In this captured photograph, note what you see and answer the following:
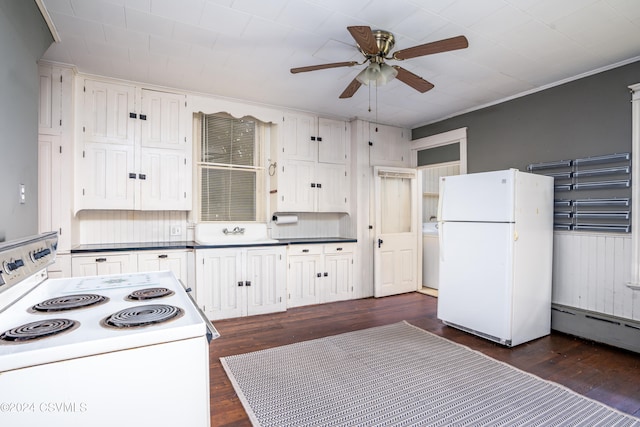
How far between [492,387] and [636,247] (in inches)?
74.0

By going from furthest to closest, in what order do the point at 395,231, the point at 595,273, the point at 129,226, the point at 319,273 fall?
the point at 395,231
the point at 319,273
the point at 129,226
the point at 595,273

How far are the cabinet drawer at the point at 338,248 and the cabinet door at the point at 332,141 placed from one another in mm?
1181

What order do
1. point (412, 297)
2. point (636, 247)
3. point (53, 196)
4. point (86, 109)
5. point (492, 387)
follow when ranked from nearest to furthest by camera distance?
point (492, 387) → point (636, 247) → point (53, 196) → point (86, 109) → point (412, 297)

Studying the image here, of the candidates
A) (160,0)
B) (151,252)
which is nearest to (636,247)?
(160,0)

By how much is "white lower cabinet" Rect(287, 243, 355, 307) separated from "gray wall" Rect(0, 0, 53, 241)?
8.78 feet

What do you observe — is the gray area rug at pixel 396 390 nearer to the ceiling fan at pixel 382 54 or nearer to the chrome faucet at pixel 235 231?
the chrome faucet at pixel 235 231

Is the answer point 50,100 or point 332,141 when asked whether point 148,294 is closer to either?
point 50,100

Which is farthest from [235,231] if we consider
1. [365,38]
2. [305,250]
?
[365,38]

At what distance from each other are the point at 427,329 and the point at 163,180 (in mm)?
3317

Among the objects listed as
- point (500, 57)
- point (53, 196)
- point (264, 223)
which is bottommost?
point (264, 223)

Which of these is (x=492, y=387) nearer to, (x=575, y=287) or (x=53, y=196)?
(x=575, y=287)

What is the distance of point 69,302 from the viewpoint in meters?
1.33

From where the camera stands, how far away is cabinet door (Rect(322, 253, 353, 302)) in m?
4.47

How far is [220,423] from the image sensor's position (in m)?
1.91
